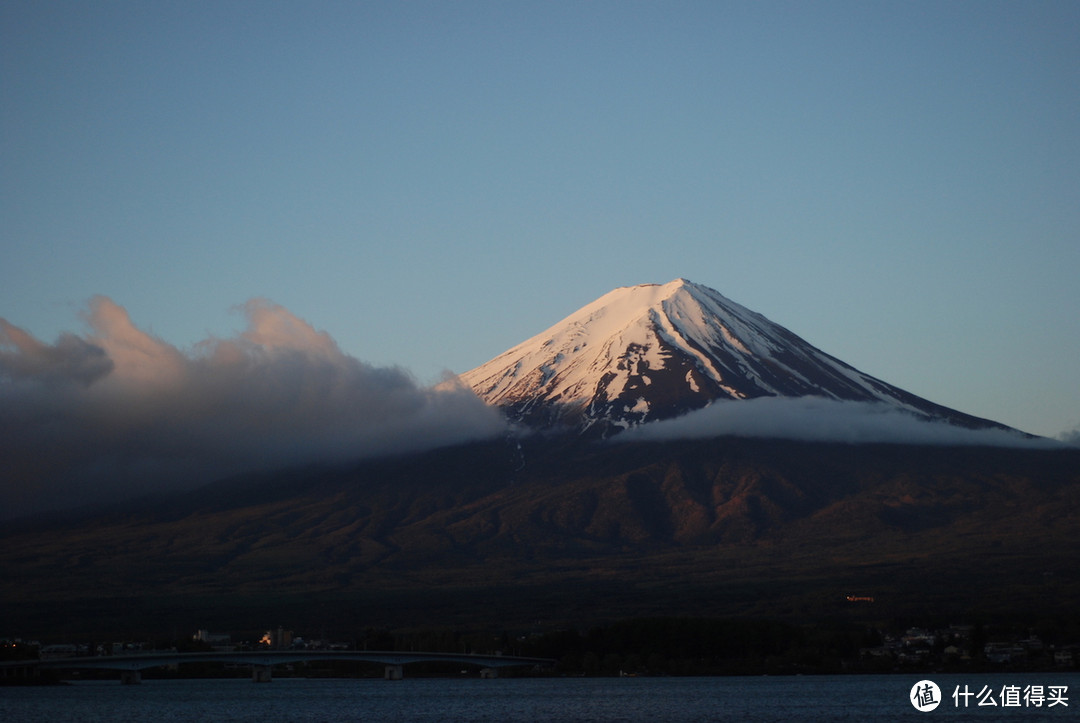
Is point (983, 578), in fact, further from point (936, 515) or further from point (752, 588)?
point (936, 515)

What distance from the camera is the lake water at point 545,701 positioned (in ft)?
242

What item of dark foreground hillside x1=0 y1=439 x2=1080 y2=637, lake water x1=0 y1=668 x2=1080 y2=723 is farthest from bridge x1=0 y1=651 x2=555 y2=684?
dark foreground hillside x1=0 y1=439 x2=1080 y2=637

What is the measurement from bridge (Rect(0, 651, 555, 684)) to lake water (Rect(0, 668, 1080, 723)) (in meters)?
1.44

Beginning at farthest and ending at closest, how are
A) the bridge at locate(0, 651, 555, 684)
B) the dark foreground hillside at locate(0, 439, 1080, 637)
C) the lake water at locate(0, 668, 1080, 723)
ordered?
the dark foreground hillside at locate(0, 439, 1080, 637), the bridge at locate(0, 651, 555, 684), the lake water at locate(0, 668, 1080, 723)

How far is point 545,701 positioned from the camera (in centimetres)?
8531

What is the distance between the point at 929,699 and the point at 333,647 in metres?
59.3

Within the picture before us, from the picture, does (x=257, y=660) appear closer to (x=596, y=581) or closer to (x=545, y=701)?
(x=545, y=701)

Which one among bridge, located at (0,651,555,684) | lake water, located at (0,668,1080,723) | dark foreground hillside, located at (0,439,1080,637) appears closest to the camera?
lake water, located at (0,668,1080,723)

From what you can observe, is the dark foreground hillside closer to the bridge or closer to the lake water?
the bridge

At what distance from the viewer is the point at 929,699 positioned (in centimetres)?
7969

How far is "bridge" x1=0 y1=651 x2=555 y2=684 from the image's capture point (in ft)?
322

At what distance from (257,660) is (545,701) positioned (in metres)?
26.3

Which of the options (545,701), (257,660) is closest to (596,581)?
(257,660)

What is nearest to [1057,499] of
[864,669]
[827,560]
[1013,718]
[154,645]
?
[827,560]
